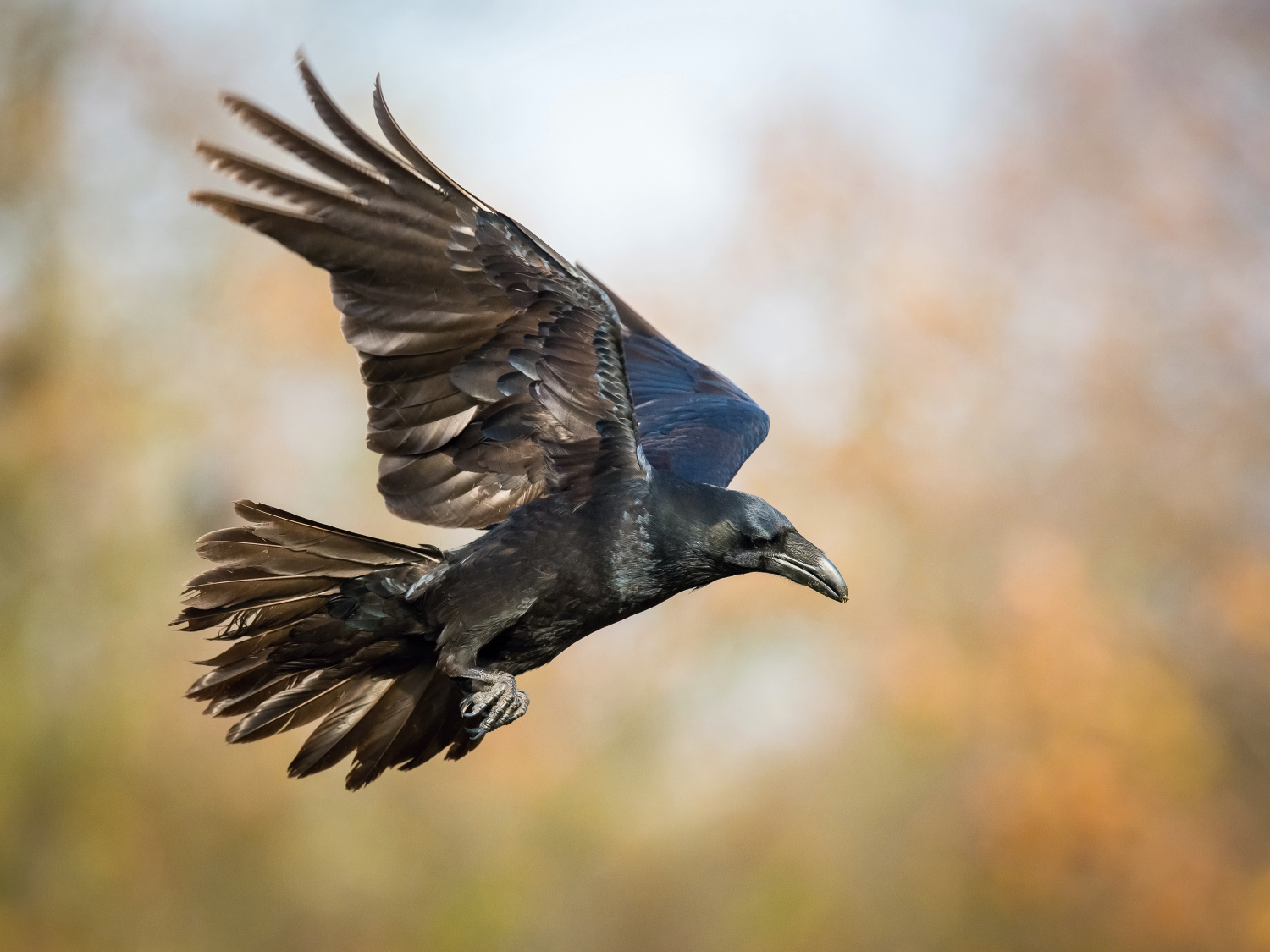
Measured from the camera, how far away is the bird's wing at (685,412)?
4797 millimetres

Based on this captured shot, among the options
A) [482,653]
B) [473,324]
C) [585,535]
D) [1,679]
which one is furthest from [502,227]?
[1,679]

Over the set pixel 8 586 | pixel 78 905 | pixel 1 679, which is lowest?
pixel 78 905

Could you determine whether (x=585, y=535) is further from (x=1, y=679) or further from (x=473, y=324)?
(x=1, y=679)

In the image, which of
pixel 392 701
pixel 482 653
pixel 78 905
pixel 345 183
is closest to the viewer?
pixel 345 183

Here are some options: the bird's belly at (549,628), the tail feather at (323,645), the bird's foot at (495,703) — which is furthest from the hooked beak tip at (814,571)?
the tail feather at (323,645)

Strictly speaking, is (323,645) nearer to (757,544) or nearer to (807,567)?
(757,544)

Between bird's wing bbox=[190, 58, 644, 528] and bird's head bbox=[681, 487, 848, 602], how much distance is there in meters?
0.32

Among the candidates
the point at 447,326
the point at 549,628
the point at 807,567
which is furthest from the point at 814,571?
the point at 447,326

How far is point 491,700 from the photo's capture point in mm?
3781

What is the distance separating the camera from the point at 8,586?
54.0 ft

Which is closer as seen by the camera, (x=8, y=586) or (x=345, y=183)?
(x=345, y=183)

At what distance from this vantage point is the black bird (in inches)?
141

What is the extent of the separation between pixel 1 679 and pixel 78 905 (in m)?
3.19

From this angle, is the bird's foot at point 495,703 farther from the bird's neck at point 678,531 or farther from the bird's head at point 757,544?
the bird's head at point 757,544
